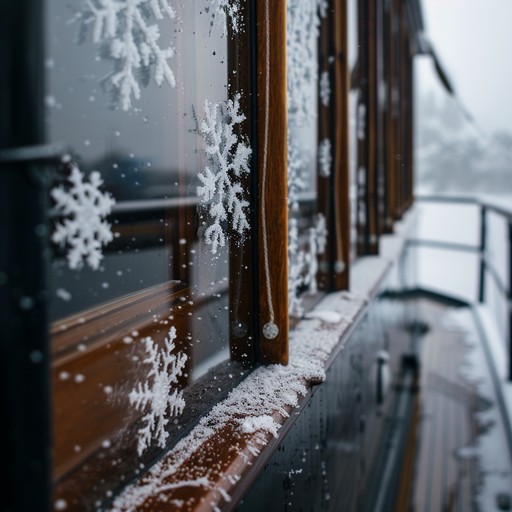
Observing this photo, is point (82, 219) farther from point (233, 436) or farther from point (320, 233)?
point (320, 233)

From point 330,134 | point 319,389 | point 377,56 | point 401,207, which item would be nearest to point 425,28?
point 401,207

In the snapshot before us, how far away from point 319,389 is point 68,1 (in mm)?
796

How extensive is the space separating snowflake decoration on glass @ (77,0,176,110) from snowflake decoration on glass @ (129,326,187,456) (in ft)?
0.77

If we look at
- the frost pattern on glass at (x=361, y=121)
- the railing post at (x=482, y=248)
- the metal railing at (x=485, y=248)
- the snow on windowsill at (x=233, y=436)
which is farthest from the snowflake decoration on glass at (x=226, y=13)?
the railing post at (x=482, y=248)

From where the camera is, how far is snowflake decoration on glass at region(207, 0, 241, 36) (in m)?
0.76

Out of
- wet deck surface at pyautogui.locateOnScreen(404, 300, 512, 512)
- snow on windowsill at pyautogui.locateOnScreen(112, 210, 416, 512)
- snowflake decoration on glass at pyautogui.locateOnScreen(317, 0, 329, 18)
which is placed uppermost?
snowflake decoration on glass at pyautogui.locateOnScreen(317, 0, 329, 18)

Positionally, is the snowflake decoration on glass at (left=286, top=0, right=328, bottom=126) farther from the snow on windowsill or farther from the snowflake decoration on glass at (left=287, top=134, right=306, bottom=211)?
the snow on windowsill

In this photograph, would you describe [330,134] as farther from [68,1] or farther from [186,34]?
[68,1]

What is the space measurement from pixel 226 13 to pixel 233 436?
0.52m

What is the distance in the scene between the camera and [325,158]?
1491 millimetres

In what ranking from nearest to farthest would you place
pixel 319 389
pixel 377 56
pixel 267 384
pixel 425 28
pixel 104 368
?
pixel 104 368
pixel 267 384
pixel 319 389
pixel 377 56
pixel 425 28

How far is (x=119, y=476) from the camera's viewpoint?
555 millimetres

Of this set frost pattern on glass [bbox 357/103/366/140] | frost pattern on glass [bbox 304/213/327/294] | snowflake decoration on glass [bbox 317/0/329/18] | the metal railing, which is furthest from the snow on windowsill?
the metal railing

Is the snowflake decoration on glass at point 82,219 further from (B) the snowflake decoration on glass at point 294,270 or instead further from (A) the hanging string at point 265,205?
(B) the snowflake decoration on glass at point 294,270
